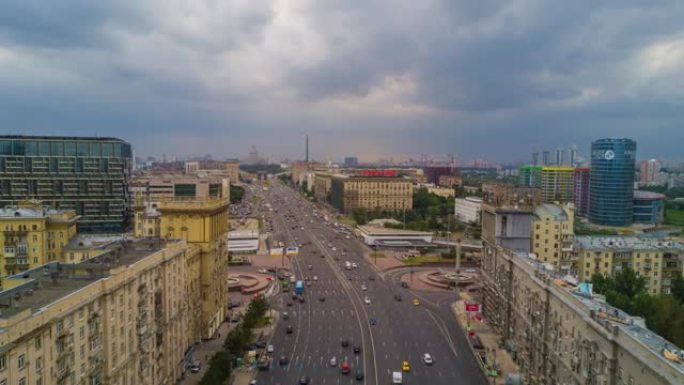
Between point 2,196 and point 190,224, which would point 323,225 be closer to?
point 2,196

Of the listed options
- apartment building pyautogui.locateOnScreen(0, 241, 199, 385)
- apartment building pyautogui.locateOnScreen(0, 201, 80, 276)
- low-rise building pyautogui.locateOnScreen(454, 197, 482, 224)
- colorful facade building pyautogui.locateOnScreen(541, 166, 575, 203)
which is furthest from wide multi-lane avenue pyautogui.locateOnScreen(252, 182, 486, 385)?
colorful facade building pyautogui.locateOnScreen(541, 166, 575, 203)

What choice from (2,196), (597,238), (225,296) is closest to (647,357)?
(225,296)

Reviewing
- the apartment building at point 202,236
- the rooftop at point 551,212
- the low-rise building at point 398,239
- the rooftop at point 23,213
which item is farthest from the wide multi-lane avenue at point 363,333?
the rooftop at point 23,213

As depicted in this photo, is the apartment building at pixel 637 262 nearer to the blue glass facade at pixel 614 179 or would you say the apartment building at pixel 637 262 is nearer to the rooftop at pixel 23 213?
the rooftop at pixel 23 213

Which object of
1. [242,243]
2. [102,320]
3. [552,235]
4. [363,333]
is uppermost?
[552,235]

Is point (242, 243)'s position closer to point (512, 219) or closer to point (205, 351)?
point (205, 351)

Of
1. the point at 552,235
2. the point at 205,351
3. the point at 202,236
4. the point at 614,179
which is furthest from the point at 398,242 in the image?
the point at 614,179
